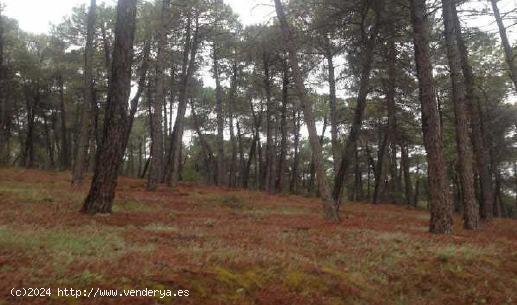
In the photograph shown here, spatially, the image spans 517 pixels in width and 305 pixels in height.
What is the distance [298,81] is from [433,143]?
18.0 ft

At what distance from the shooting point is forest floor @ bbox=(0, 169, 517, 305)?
6.93 metres

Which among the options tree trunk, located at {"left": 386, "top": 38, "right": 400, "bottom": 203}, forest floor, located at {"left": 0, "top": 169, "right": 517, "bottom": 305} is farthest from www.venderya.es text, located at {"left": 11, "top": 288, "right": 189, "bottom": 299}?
tree trunk, located at {"left": 386, "top": 38, "right": 400, "bottom": 203}

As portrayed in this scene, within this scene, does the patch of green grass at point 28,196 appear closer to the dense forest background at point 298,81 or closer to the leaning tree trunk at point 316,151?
the dense forest background at point 298,81

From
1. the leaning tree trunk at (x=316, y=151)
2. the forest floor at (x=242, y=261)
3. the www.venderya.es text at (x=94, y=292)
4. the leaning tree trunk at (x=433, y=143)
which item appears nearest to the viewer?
the www.venderya.es text at (x=94, y=292)

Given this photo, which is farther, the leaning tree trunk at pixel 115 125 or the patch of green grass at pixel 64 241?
the leaning tree trunk at pixel 115 125

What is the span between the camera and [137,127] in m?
59.8

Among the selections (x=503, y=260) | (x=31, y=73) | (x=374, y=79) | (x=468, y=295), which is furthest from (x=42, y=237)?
(x=31, y=73)

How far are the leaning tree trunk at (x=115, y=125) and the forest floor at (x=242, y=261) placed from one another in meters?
0.74

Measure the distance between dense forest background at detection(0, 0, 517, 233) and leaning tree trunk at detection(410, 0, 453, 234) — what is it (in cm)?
4

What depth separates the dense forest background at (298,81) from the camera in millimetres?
15408

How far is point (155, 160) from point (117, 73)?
11.3 metres

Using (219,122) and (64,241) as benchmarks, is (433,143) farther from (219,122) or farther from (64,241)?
(219,122)

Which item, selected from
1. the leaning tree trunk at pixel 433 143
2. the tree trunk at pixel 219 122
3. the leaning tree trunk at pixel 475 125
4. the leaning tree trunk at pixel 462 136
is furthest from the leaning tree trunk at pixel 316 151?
the tree trunk at pixel 219 122

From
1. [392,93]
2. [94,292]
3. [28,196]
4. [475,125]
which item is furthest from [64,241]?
[392,93]
